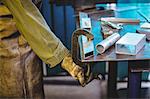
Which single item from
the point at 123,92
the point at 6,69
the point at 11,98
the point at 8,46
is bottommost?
the point at 123,92

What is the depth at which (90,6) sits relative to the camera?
1.87 m

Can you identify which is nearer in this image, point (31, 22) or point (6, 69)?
point (31, 22)

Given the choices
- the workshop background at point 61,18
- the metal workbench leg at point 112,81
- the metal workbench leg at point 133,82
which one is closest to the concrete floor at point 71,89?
the metal workbench leg at point 112,81

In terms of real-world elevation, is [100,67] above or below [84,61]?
below

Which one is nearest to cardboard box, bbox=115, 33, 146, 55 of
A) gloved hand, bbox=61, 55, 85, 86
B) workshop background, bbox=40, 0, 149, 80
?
gloved hand, bbox=61, 55, 85, 86

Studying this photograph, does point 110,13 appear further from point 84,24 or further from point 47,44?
point 47,44

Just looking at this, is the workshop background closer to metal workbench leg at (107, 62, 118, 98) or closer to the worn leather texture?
metal workbench leg at (107, 62, 118, 98)

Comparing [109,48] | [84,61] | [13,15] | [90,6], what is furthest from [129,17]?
[13,15]

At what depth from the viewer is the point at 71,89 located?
2.30 meters

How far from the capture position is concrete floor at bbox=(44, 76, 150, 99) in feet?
7.15

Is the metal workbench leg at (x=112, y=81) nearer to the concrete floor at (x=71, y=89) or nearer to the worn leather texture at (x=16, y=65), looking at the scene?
the concrete floor at (x=71, y=89)

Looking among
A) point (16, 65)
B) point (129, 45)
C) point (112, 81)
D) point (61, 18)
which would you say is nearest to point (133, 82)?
point (129, 45)

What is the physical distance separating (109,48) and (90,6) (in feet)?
2.48

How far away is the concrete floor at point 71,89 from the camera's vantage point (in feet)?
7.15
